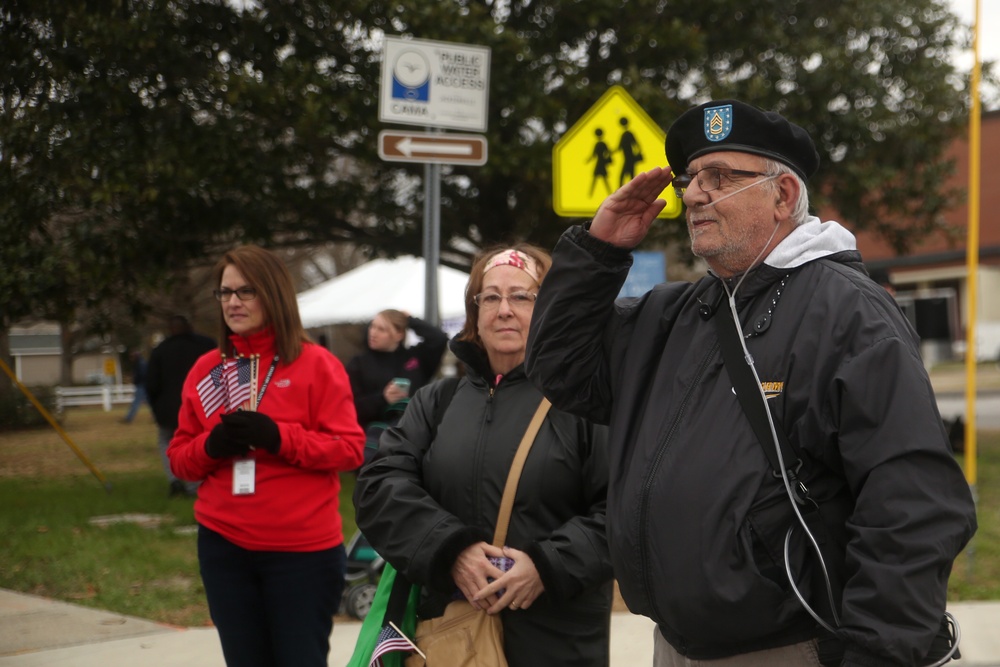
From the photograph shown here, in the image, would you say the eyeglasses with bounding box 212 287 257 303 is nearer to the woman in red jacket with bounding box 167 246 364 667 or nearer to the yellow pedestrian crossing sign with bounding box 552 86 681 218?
the woman in red jacket with bounding box 167 246 364 667

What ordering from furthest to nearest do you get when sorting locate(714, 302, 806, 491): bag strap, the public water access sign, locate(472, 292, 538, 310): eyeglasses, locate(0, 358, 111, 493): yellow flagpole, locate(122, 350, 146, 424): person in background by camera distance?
1. locate(122, 350, 146, 424): person in background
2. locate(0, 358, 111, 493): yellow flagpole
3. the public water access sign
4. locate(472, 292, 538, 310): eyeglasses
5. locate(714, 302, 806, 491): bag strap

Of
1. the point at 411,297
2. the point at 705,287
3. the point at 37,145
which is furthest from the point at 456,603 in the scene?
the point at 411,297

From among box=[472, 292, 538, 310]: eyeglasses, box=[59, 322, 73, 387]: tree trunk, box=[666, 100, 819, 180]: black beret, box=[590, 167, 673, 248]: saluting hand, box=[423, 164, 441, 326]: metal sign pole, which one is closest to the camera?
box=[666, 100, 819, 180]: black beret

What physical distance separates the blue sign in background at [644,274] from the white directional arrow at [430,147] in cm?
172

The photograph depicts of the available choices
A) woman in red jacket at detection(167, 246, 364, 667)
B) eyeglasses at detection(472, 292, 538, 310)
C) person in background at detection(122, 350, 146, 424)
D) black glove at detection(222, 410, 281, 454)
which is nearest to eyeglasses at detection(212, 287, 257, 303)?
woman in red jacket at detection(167, 246, 364, 667)

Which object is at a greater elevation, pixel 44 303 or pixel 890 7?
pixel 890 7

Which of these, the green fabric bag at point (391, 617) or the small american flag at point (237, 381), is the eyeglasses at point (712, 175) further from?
the small american flag at point (237, 381)

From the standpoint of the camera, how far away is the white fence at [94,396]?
1117 centimetres

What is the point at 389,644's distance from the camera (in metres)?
2.87

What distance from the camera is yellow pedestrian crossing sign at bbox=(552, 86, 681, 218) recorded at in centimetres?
584

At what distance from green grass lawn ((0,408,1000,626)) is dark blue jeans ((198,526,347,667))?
2.82m

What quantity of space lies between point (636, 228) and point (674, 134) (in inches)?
9.4

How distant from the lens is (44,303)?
914 cm

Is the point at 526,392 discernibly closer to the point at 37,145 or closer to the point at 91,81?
the point at 37,145
